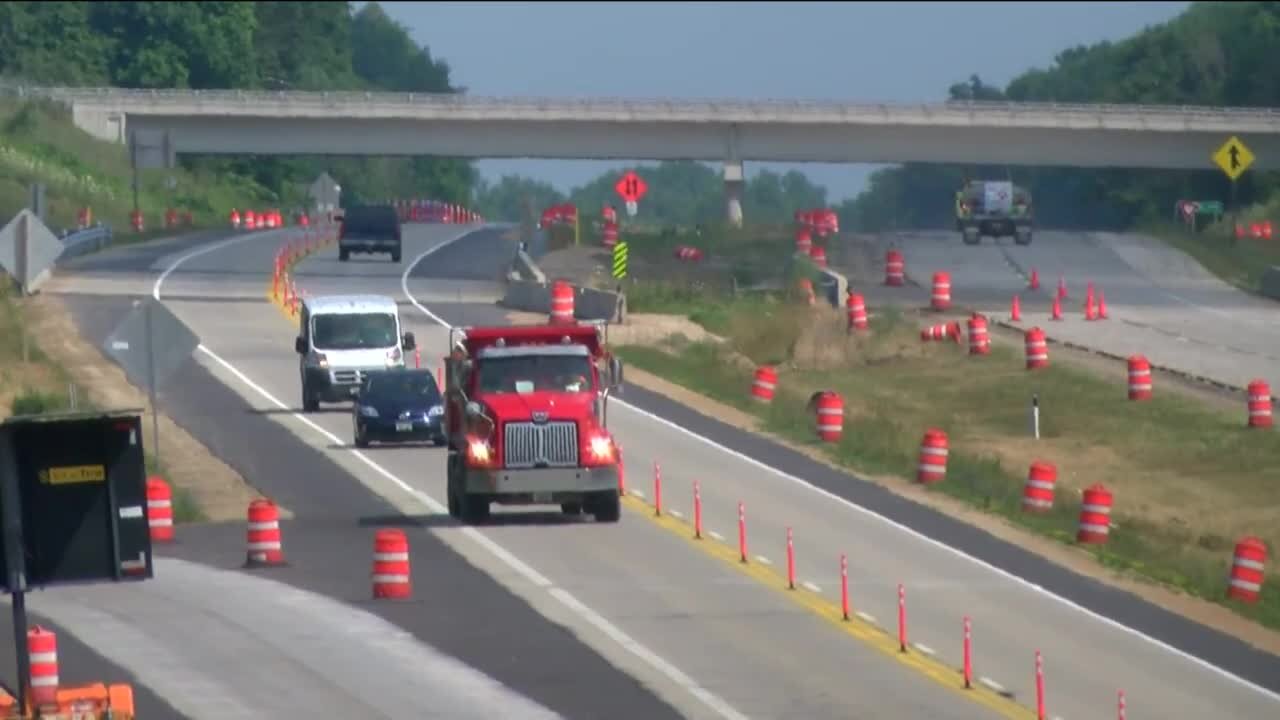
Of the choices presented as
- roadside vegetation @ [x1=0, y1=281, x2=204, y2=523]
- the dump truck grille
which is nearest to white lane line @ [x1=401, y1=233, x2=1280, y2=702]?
the dump truck grille

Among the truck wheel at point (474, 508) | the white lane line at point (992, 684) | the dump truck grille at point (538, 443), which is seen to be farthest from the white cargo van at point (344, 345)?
the white lane line at point (992, 684)

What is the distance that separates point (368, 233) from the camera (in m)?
81.4

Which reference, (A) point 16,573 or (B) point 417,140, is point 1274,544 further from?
(B) point 417,140

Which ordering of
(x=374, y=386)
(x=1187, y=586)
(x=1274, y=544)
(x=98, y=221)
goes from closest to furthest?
(x=1187, y=586)
(x=1274, y=544)
(x=374, y=386)
(x=98, y=221)

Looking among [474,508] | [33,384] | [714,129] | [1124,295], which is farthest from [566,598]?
[714,129]

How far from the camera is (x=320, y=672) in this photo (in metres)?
22.0

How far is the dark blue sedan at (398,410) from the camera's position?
131 ft

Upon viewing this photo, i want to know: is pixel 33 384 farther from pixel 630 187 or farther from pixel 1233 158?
pixel 1233 158

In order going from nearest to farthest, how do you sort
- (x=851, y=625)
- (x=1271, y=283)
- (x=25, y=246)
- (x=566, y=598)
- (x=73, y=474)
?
Result: (x=73, y=474), (x=851, y=625), (x=566, y=598), (x=25, y=246), (x=1271, y=283)

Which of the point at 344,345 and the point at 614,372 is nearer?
the point at 614,372

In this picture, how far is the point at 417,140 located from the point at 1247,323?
144ft

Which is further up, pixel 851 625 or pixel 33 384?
pixel 33 384

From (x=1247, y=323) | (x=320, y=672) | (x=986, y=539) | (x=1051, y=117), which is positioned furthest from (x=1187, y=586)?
(x=1051, y=117)

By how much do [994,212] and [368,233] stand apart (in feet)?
84.8
